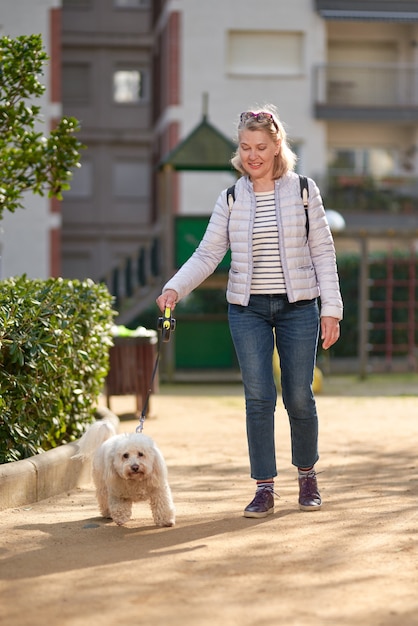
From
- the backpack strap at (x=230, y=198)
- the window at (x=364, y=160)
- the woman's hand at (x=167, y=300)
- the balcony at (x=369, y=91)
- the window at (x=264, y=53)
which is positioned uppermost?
the window at (x=264, y=53)

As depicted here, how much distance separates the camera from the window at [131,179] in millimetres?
43000

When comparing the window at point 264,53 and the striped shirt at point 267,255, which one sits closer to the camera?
the striped shirt at point 267,255

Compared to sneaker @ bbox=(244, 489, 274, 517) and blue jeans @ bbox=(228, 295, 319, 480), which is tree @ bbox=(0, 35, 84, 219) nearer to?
blue jeans @ bbox=(228, 295, 319, 480)

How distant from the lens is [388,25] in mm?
38219

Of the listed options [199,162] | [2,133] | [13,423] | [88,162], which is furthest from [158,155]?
[13,423]

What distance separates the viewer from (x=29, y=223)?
1399 inches

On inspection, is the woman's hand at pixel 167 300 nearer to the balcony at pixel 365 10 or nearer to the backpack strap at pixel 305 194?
the backpack strap at pixel 305 194

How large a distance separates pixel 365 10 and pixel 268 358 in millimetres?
31059

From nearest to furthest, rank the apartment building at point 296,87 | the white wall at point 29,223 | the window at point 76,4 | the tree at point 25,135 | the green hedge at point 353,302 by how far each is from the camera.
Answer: the tree at point 25,135 → the green hedge at point 353,302 → the white wall at point 29,223 → the apartment building at point 296,87 → the window at point 76,4

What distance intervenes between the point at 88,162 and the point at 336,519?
121 ft

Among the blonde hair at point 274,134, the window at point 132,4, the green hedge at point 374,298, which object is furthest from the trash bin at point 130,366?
the window at point 132,4

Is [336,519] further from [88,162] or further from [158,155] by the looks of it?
[88,162]

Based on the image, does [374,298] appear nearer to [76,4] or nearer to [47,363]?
[47,363]

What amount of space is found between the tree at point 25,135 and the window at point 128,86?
32829 mm
